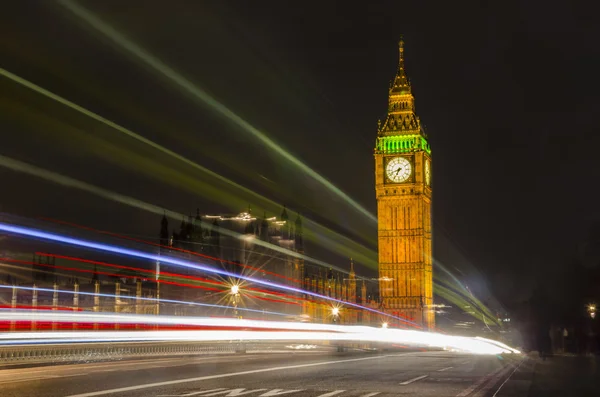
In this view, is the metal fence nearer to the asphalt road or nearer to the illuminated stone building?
the asphalt road

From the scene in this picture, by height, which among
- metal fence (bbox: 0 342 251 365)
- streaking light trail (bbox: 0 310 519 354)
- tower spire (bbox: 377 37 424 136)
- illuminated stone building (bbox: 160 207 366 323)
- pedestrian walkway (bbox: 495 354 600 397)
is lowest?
pedestrian walkway (bbox: 495 354 600 397)

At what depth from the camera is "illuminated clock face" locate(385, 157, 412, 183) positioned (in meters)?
131

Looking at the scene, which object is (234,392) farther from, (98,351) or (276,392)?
(98,351)

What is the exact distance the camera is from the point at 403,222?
13112 cm

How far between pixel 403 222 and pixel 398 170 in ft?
26.5

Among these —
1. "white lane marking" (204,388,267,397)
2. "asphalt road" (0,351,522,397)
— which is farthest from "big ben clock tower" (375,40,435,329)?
"white lane marking" (204,388,267,397)

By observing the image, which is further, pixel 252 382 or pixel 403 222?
pixel 403 222

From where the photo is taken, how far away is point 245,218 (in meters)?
47.9

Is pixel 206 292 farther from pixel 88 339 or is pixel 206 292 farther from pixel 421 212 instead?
pixel 88 339

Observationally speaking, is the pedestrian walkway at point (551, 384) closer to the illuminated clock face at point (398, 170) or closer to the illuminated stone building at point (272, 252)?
the illuminated stone building at point (272, 252)

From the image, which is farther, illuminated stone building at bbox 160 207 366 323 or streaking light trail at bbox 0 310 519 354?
illuminated stone building at bbox 160 207 366 323

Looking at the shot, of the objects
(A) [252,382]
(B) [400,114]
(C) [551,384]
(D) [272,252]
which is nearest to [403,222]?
(B) [400,114]

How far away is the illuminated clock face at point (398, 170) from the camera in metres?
131

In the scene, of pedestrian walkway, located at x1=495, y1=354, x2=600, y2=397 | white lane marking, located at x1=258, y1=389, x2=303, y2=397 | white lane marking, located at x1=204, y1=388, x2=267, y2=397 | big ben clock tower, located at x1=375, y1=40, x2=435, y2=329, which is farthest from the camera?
big ben clock tower, located at x1=375, y1=40, x2=435, y2=329
